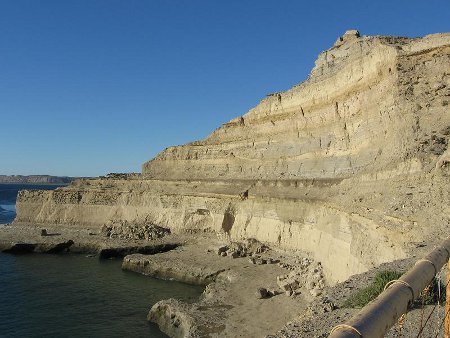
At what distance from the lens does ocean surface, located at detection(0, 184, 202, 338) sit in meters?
19.0

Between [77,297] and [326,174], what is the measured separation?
18.2m

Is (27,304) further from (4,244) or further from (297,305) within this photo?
(4,244)

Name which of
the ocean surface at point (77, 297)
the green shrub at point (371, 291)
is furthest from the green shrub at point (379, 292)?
the ocean surface at point (77, 297)

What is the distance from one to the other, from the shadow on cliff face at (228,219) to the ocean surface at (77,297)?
9.26 meters

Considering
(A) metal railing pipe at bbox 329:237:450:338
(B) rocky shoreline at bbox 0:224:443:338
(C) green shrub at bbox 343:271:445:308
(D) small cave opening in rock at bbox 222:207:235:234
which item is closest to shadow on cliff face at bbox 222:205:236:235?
(D) small cave opening in rock at bbox 222:207:235:234

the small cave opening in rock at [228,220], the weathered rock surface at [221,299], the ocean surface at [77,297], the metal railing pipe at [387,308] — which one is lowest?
the ocean surface at [77,297]

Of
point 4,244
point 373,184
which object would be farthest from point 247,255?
point 4,244

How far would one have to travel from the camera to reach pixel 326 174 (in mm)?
28984

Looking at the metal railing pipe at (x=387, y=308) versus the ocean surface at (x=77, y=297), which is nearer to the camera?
the metal railing pipe at (x=387, y=308)

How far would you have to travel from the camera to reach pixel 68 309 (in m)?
21.6

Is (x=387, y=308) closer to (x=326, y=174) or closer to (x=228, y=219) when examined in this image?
(x=326, y=174)

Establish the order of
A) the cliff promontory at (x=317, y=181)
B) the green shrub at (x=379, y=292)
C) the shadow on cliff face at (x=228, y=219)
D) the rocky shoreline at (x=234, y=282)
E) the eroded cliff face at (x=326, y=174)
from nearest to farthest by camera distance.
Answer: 1. the green shrub at (x=379, y=292)
2. the rocky shoreline at (x=234, y=282)
3. the eroded cliff face at (x=326, y=174)
4. the cliff promontory at (x=317, y=181)
5. the shadow on cliff face at (x=228, y=219)

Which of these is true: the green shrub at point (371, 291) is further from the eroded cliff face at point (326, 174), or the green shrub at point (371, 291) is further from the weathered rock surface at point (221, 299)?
the weathered rock surface at point (221, 299)

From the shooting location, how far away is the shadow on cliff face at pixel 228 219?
3472 cm
